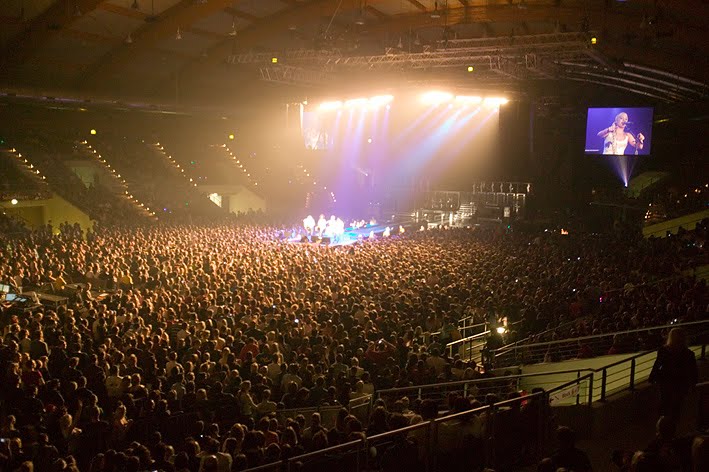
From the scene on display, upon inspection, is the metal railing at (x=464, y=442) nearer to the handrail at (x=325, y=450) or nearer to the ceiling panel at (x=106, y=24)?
the handrail at (x=325, y=450)

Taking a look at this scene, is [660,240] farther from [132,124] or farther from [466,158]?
[132,124]

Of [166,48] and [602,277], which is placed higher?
[166,48]

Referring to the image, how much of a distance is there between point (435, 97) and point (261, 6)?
1078cm

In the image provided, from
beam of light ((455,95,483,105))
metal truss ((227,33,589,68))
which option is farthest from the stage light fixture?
metal truss ((227,33,589,68))

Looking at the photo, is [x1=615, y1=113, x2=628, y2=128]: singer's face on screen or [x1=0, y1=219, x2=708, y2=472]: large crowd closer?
[x1=0, y1=219, x2=708, y2=472]: large crowd

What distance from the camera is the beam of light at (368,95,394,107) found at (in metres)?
31.2

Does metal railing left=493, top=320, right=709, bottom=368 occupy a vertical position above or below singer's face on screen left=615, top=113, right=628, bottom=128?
below

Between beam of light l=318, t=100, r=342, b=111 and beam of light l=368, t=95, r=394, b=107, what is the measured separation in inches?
70.8

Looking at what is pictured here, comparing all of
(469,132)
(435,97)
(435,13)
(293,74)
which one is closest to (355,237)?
(293,74)

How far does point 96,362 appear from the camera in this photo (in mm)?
9062

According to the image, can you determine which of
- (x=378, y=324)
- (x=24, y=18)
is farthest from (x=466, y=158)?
(x=378, y=324)

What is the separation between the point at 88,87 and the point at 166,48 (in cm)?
391

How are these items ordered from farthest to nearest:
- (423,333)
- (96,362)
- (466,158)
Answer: (466,158) → (423,333) → (96,362)

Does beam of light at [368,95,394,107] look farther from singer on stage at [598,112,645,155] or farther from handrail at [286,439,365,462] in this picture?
handrail at [286,439,365,462]
